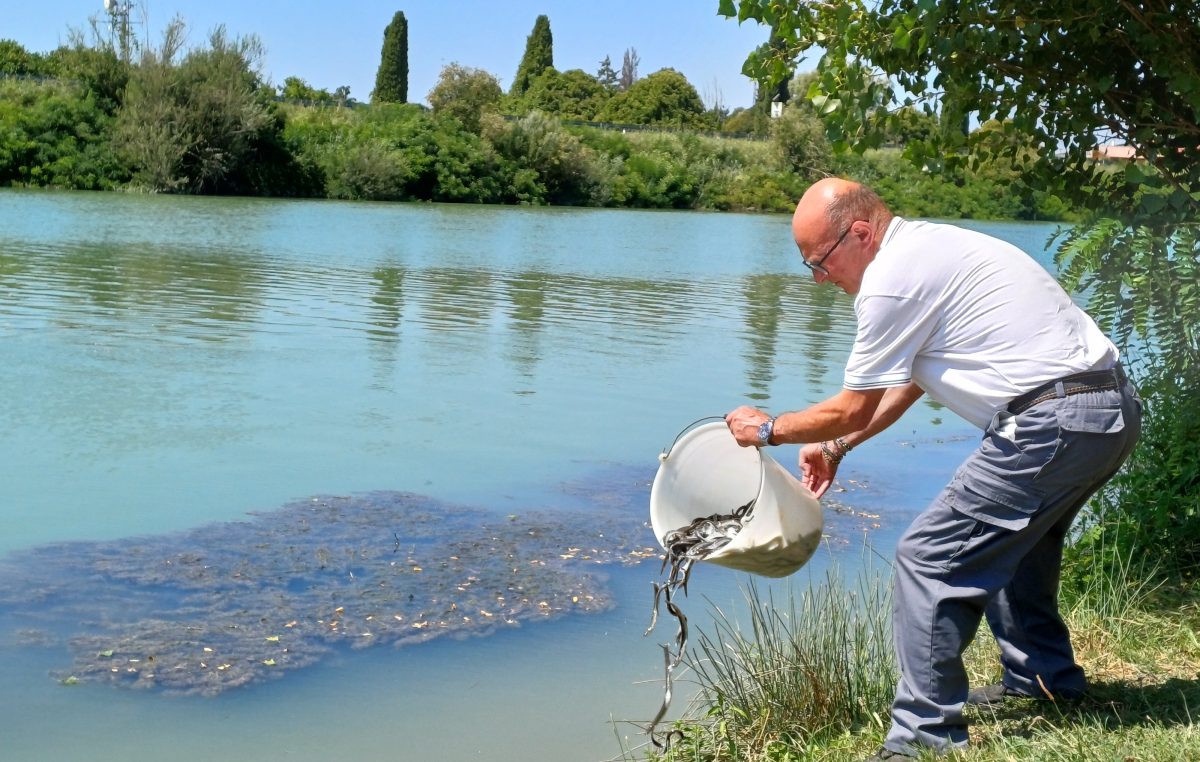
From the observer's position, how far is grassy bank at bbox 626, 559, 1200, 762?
3.96 m

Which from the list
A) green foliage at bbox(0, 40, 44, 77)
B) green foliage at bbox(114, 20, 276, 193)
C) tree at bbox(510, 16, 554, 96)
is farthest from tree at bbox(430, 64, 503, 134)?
tree at bbox(510, 16, 554, 96)

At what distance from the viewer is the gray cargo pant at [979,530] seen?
12.2 ft

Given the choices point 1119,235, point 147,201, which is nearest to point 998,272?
point 1119,235

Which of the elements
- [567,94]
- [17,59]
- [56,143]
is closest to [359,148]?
[56,143]

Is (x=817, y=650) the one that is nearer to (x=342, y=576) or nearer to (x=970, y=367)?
(x=970, y=367)

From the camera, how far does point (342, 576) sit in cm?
654

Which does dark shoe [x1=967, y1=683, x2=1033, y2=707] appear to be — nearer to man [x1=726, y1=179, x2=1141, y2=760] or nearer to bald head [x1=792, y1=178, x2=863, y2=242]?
man [x1=726, y1=179, x2=1141, y2=760]

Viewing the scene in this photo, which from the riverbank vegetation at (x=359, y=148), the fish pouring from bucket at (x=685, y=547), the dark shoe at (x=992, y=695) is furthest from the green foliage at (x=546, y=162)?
the dark shoe at (x=992, y=695)

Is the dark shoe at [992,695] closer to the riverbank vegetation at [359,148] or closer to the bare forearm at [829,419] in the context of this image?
the bare forearm at [829,419]

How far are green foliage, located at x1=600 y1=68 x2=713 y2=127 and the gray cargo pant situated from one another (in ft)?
311

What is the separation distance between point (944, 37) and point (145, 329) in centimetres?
1106

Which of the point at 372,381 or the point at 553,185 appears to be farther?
the point at 553,185

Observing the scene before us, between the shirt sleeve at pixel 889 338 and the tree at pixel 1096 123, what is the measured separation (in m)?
2.07

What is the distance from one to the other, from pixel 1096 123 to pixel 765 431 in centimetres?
325
